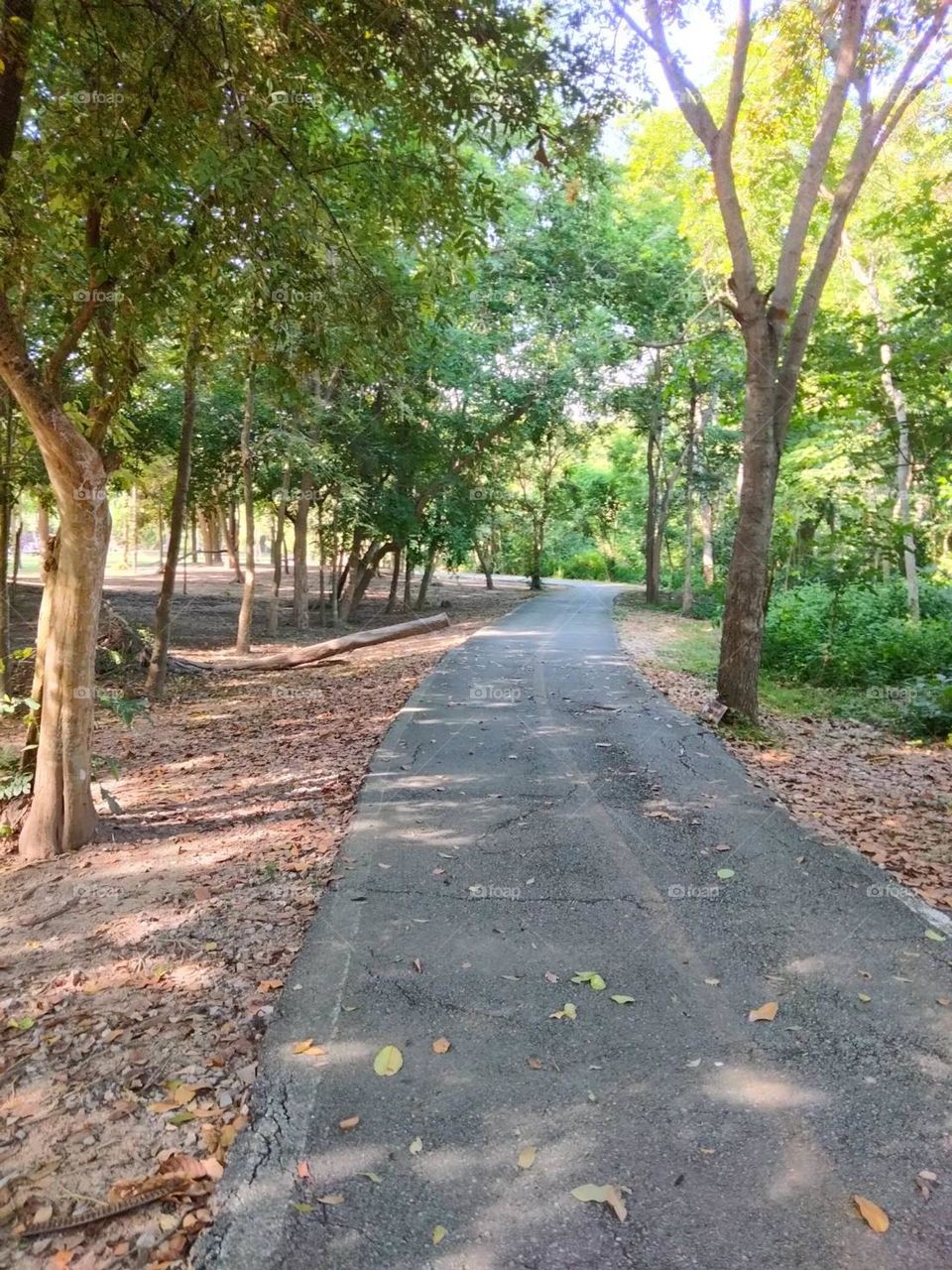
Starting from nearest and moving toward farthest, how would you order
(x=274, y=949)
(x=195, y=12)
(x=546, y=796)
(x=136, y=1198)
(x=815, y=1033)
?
1. (x=136, y=1198)
2. (x=815, y=1033)
3. (x=274, y=949)
4. (x=195, y=12)
5. (x=546, y=796)

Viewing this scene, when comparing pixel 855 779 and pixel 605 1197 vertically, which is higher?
pixel 855 779

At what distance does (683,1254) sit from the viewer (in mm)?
2316

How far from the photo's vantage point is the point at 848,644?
12922 millimetres

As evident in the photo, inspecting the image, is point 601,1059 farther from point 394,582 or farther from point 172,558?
point 394,582

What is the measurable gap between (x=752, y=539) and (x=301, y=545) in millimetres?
12328

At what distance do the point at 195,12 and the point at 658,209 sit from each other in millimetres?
20522

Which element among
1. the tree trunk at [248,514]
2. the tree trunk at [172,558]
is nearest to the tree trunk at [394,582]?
the tree trunk at [248,514]

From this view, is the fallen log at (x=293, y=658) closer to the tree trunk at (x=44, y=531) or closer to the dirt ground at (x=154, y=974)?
the tree trunk at (x=44, y=531)

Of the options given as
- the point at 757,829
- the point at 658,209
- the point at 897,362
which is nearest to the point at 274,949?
the point at 757,829

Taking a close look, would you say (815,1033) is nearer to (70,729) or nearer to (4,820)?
(70,729)

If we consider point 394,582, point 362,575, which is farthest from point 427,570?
point 362,575

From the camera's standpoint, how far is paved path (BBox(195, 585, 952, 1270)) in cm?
240

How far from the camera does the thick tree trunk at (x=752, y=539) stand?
874 cm

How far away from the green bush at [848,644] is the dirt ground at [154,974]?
794 centimetres
